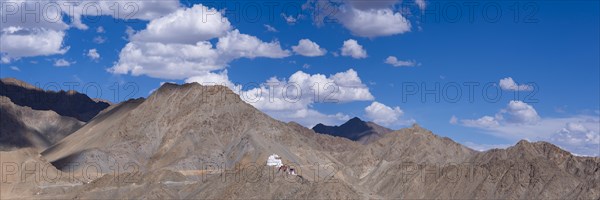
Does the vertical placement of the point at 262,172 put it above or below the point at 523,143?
below

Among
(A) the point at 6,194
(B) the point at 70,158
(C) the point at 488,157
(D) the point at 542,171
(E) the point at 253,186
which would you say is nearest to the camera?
(E) the point at 253,186

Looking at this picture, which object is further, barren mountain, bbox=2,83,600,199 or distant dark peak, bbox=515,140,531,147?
distant dark peak, bbox=515,140,531,147

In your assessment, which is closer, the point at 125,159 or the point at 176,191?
the point at 176,191

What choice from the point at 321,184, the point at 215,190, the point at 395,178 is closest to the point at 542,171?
the point at 395,178

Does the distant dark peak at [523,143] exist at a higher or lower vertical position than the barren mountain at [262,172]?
higher

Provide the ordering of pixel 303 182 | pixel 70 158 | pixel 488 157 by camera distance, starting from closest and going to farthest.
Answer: pixel 303 182
pixel 70 158
pixel 488 157

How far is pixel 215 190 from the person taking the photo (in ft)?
382

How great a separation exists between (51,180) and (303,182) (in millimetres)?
52957

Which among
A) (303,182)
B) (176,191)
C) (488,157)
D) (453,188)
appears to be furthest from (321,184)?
(488,157)

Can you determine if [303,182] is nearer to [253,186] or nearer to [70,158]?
[253,186]

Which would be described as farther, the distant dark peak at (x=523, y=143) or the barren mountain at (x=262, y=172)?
the distant dark peak at (x=523, y=143)

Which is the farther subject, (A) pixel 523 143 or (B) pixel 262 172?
(A) pixel 523 143

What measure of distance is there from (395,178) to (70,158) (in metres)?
76.0

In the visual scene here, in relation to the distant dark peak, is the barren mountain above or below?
below
